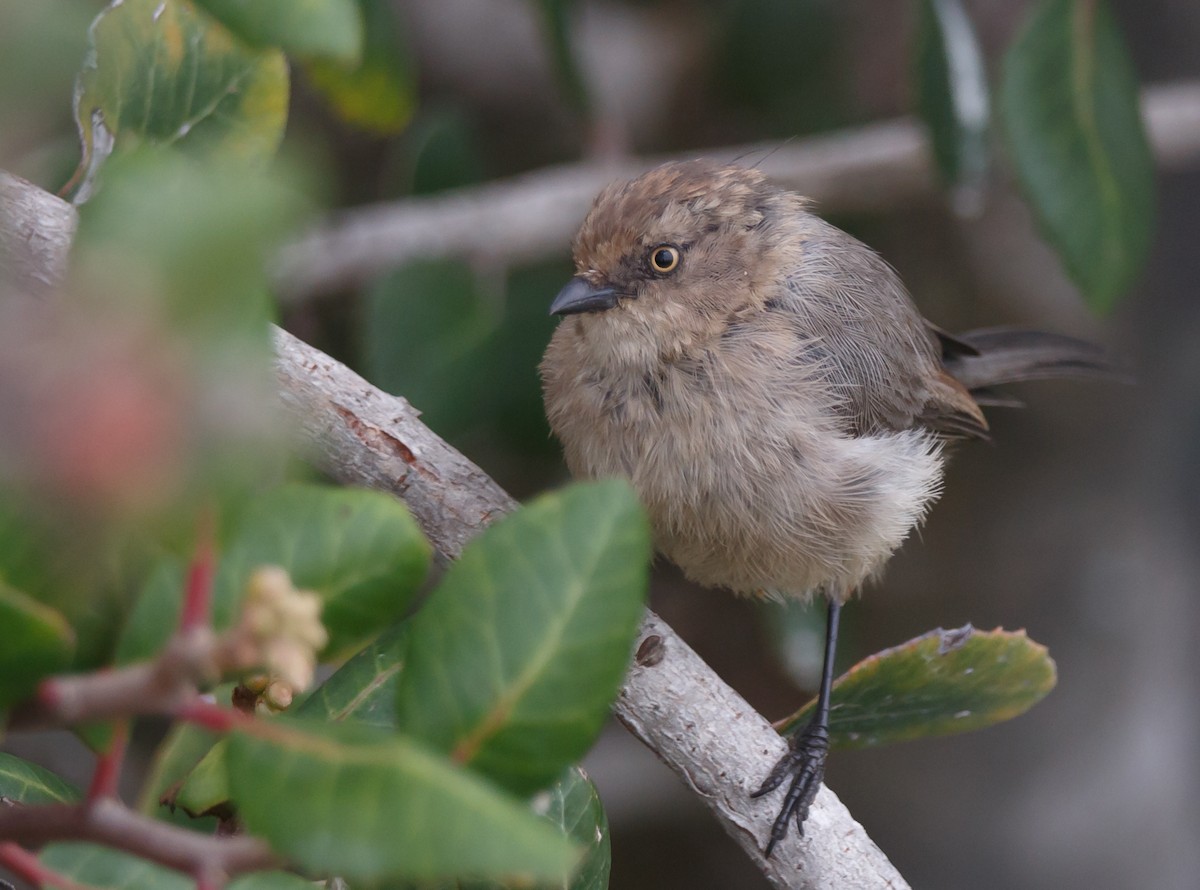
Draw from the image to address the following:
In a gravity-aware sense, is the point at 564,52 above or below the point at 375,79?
above

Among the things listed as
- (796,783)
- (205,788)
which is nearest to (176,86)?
(205,788)

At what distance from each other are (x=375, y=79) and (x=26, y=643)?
8.98 feet

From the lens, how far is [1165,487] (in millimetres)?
5371

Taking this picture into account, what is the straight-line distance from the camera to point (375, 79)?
3572 mm

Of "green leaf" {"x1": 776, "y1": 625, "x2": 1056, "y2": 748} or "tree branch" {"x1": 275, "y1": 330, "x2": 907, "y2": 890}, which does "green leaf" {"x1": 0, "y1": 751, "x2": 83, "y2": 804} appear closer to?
"tree branch" {"x1": 275, "y1": 330, "x2": 907, "y2": 890}

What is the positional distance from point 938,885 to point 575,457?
3.26m

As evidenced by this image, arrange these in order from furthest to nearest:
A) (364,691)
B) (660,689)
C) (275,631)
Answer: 1. (660,689)
2. (364,691)
3. (275,631)

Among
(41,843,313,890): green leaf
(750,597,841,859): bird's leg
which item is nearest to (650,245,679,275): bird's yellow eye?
(750,597,841,859): bird's leg

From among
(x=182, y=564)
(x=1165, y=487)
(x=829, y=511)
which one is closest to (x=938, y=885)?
(x=1165, y=487)

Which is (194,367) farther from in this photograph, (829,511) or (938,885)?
(938,885)

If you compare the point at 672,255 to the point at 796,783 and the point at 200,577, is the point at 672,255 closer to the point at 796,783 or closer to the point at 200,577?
the point at 796,783

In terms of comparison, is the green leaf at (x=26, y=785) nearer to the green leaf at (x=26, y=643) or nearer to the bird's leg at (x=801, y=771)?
the green leaf at (x=26, y=643)

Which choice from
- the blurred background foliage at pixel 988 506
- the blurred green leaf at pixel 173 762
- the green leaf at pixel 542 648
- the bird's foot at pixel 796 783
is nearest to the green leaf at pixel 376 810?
the green leaf at pixel 542 648

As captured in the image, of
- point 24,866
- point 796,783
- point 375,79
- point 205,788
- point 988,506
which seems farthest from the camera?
point 988,506
